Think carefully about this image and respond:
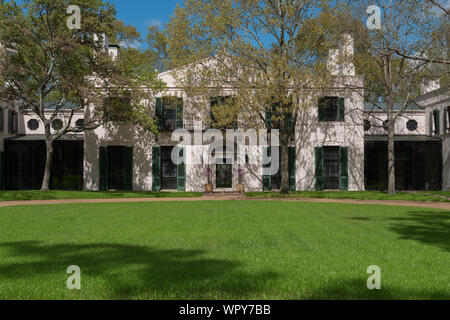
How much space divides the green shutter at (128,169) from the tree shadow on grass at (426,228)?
15.7 metres

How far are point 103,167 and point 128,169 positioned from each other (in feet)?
4.80

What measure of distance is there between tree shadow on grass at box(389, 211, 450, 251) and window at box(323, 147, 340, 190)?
10.9m

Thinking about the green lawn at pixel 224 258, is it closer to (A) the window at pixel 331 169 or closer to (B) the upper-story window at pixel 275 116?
(B) the upper-story window at pixel 275 116

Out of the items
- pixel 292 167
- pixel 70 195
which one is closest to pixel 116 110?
pixel 70 195

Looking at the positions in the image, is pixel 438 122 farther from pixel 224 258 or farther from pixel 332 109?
pixel 224 258

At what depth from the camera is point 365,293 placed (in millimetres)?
3877

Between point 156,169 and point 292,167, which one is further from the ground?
point 292,167

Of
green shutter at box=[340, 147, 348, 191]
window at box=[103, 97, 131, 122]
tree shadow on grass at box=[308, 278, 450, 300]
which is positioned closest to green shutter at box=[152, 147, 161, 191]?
window at box=[103, 97, 131, 122]

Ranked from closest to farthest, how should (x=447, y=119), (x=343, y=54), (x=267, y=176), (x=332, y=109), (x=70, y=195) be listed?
(x=70, y=195) → (x=343, y=54) → (x=267, y=176) → (x=332, y=109) → (x=447, y=119)

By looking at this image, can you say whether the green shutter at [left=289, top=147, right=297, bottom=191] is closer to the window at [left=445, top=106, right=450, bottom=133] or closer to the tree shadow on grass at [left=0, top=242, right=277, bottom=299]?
the window at [left=445, top=106, right=450, bottom=133]

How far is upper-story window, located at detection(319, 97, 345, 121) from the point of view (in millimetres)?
22562
